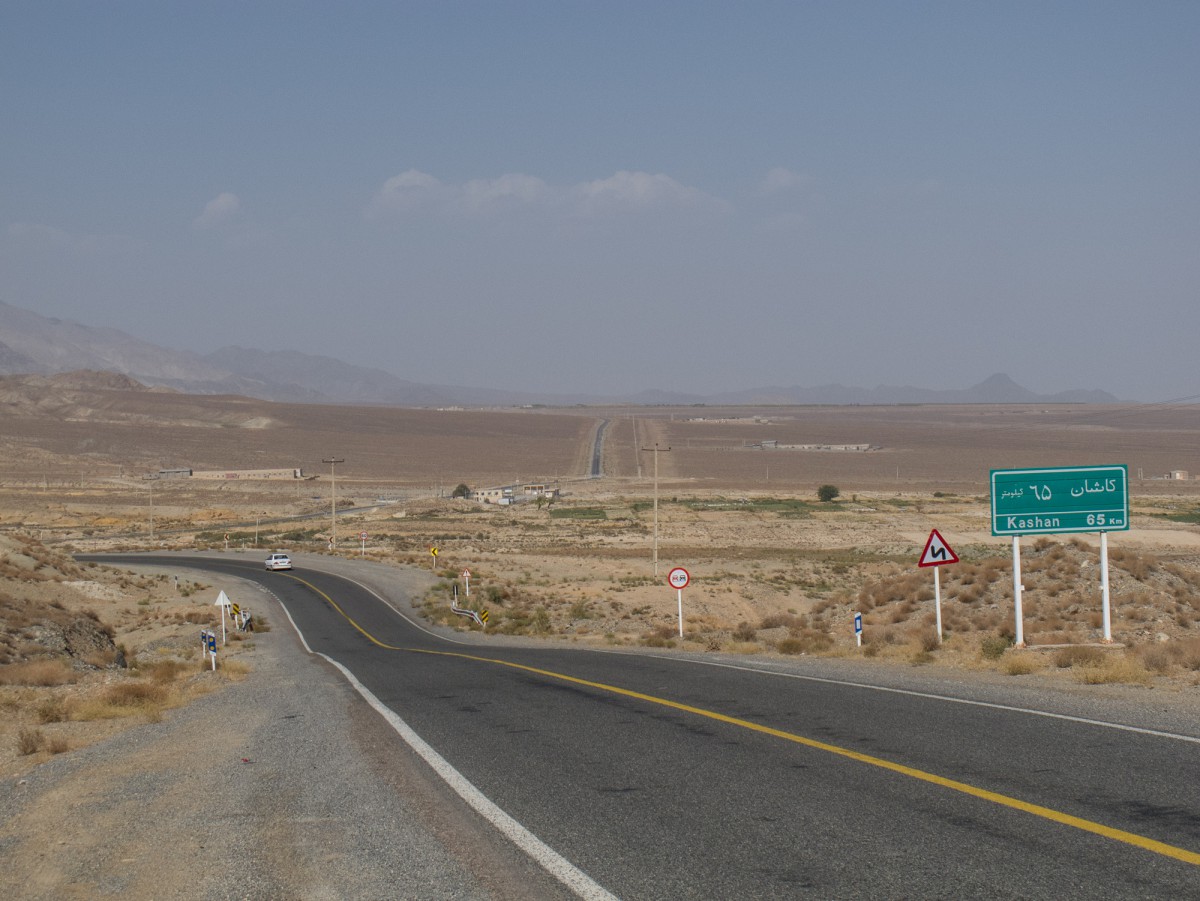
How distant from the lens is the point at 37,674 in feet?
69.8

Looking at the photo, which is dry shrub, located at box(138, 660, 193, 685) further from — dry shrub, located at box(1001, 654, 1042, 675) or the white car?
the white car

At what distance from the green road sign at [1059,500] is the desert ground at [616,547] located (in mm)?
2117

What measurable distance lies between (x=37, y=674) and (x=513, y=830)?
1767 cm

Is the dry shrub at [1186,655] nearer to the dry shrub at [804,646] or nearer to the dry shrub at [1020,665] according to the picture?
the dry shrub at [1020,665]

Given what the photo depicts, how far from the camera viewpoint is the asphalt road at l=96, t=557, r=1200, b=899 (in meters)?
6.01

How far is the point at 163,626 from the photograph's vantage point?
4216 cm

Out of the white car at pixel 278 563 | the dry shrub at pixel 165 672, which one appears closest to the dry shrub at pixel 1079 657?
the dry shrub at pixel 165 672

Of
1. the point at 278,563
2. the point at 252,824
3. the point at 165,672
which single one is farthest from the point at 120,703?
the point at 278,563

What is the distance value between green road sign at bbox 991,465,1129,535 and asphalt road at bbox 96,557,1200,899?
7.07m

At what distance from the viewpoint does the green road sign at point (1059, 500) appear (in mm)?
18734

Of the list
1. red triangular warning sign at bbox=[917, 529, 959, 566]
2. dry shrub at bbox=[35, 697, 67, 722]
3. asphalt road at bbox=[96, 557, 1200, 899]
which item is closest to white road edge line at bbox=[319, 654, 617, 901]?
asphalt road at bbox=[96, 557, 1200, 899]

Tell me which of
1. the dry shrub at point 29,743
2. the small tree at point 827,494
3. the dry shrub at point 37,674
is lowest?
the small tree at point 827,494

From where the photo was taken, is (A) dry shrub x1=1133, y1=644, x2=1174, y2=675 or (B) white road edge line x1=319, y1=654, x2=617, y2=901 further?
(A) dry shrub x1=1133, y1=644, x2=1174, y2=675

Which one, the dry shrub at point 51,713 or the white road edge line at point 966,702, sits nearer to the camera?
the white road edge line at point 966,702
